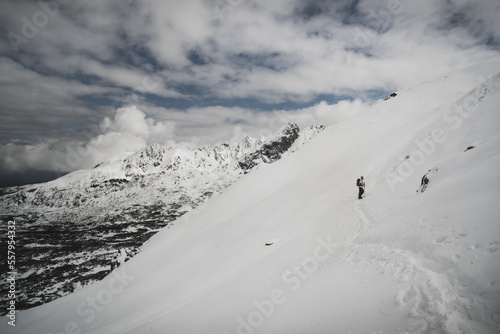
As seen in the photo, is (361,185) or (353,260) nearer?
(353,260)

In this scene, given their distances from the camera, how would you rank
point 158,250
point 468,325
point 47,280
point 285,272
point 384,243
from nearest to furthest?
point 468,325 → point 384,243 → point 285,272 → point 158,250 → point 47,280

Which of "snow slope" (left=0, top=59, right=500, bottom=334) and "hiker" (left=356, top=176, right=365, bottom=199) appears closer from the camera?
"snow slope" (left=0, top=59, right=500, bottom=334)

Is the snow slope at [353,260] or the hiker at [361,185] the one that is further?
the hiker at [361,185]

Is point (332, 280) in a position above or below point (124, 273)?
below

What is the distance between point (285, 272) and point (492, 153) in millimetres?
13956

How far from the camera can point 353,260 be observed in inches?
421

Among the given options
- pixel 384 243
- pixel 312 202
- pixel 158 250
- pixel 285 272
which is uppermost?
pixel 158 250

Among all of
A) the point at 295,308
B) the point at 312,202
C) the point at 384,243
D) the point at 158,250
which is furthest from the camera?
the point at 158,250

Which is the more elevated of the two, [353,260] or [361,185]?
[361,185]

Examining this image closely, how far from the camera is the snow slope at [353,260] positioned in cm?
661

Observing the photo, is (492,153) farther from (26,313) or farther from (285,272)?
(26,313)

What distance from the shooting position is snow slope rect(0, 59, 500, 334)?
6.61 m

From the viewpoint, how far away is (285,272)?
1355cm

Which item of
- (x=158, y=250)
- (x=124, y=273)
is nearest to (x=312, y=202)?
(x=158, y=250)
